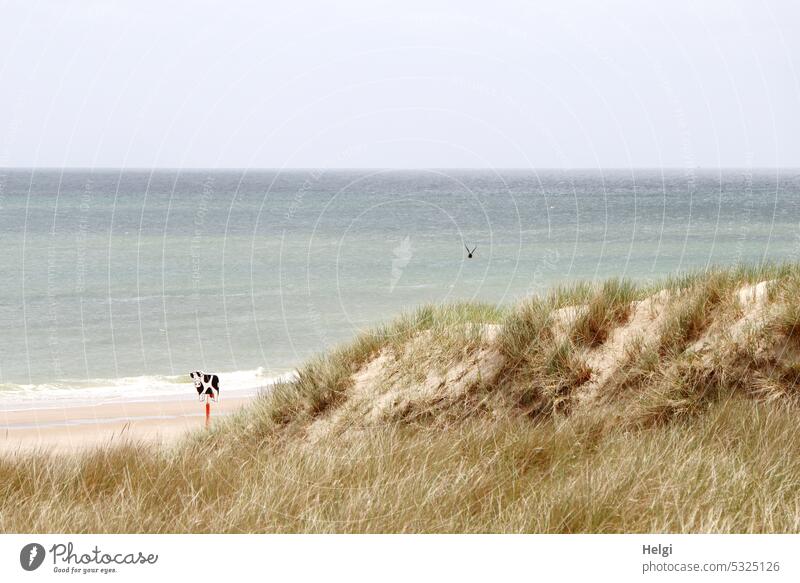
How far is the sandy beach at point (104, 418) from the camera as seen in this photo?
30.5 ft

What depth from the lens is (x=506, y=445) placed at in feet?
15.6

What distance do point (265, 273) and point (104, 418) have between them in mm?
18061

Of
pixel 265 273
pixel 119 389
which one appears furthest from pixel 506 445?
pixel 265 273

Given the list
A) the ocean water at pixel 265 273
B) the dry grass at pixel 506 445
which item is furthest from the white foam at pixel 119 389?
the dry grass at pixel 506 445

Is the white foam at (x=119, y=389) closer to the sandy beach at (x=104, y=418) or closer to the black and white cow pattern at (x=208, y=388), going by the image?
the sandy beach at (x=104, y=418)

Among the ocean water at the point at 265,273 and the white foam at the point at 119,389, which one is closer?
the white foam at the point at 119,389

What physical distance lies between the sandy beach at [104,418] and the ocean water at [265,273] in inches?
35.1

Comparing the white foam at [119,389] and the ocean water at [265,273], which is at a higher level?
the ocean water at [265,273]

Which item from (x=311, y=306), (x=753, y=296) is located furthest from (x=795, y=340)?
(x=311, y=306)
